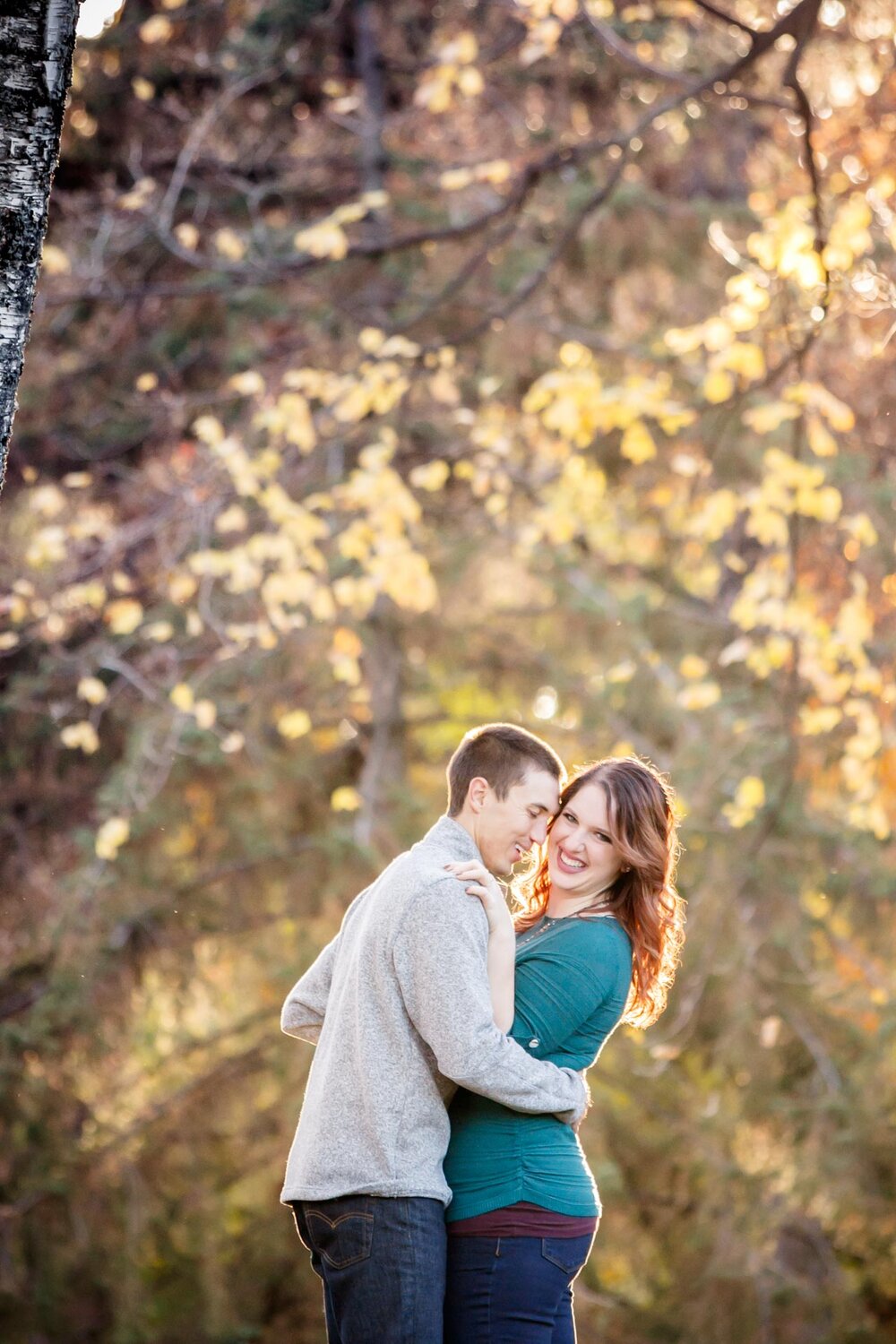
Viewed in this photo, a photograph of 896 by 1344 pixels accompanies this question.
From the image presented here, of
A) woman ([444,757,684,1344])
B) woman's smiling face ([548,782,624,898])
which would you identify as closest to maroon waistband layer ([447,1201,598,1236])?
woman ([444,757,684,1344])

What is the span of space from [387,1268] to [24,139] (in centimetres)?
181

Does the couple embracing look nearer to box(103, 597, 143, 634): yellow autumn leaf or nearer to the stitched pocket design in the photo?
the stitched pocket design

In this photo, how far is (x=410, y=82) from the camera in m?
8.21

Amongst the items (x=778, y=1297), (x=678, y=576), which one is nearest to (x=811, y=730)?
(x=678, y=576)

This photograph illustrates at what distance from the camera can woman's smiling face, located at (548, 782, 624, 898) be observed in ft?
9.04

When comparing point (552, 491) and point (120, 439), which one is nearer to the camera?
point (552, 491)

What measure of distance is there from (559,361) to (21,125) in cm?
554

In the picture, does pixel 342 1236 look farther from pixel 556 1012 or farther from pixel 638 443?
pixel 638 443

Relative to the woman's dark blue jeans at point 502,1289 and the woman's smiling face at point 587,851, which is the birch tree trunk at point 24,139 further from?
the woman's dark blue jeans at point 502,1289

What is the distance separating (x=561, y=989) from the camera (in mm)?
2578

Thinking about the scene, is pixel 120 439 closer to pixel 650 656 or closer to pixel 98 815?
pixel 98 815

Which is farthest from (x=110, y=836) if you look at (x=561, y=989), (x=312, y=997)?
(x=561, y=989)

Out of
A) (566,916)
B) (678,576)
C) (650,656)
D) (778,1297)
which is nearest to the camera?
(566,916)

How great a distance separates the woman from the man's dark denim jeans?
9cm
